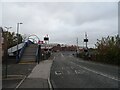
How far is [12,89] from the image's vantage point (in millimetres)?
14375

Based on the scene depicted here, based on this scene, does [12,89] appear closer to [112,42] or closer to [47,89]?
[47,89]

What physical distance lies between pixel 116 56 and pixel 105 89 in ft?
115

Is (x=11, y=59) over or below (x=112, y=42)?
below

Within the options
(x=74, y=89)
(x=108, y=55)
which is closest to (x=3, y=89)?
(x=74, y=89)

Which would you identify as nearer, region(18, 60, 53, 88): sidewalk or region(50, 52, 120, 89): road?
region(50, 52, 120, 89): road

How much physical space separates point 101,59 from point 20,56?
1817 centimetres

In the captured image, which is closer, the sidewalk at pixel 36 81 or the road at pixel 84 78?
the road at pixel 84 78

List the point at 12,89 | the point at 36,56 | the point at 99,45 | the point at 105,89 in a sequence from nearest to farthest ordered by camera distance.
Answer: the point at 105,89, the point at 12,89, the point at 36,56, the point at 99,45

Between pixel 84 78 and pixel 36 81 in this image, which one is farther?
pixel 84 78

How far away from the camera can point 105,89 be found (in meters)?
13.3

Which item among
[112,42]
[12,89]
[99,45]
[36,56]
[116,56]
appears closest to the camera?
[12,89]

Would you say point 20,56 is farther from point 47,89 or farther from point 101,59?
point 47,89

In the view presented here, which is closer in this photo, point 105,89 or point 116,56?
point 105,89

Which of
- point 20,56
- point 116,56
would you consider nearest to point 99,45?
point 116,56
